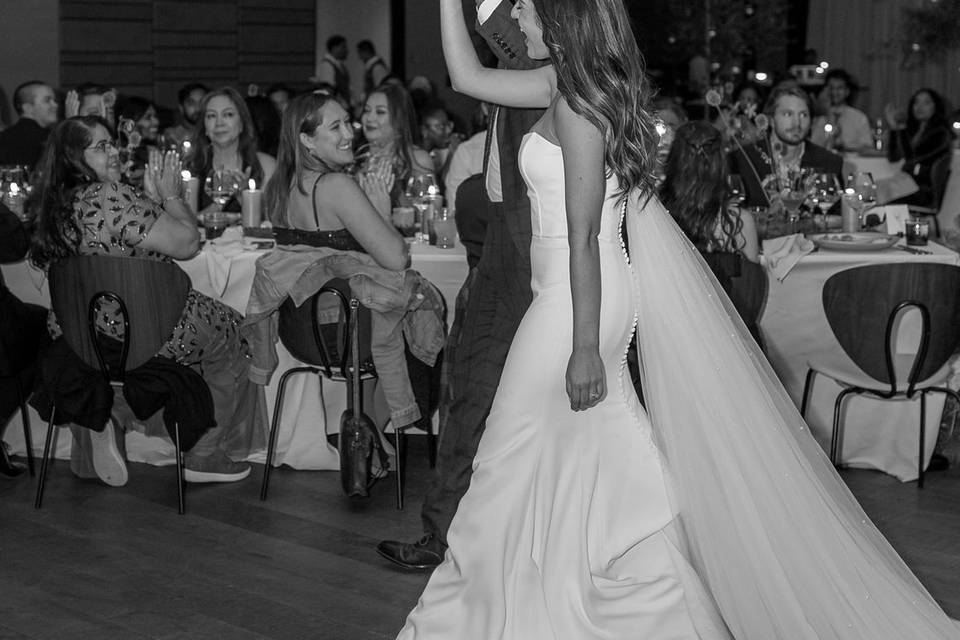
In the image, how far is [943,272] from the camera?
4.01m

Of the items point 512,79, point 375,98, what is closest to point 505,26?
point 512,79

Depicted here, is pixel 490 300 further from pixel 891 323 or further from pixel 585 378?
pixel 891 323

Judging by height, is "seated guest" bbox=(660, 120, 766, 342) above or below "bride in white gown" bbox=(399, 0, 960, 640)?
above

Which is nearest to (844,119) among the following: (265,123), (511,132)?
(265,123)

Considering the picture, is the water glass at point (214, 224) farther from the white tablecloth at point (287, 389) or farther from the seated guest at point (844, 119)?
the seated guest at point (844, 119)

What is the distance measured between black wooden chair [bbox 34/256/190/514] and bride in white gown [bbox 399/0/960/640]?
4.76 ft

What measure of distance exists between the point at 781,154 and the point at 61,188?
2896 millimetres

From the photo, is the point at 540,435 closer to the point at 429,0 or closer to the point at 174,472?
the point at 174,472

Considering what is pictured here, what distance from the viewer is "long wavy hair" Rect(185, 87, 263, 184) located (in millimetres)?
5449

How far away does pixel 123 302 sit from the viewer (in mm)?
3891

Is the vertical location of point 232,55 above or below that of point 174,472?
above

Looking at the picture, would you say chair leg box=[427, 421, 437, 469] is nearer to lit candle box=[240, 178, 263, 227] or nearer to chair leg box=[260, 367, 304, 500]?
chair leg box=[260, 367, 304, 500]

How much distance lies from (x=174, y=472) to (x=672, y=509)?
2232 millimetres

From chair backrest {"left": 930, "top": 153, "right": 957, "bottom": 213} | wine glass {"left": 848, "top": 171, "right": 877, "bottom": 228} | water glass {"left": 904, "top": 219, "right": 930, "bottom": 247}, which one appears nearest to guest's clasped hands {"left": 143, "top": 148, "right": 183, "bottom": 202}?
wine glass {"left": 848, "top": 171, "right": 877, "bottom": 228}
